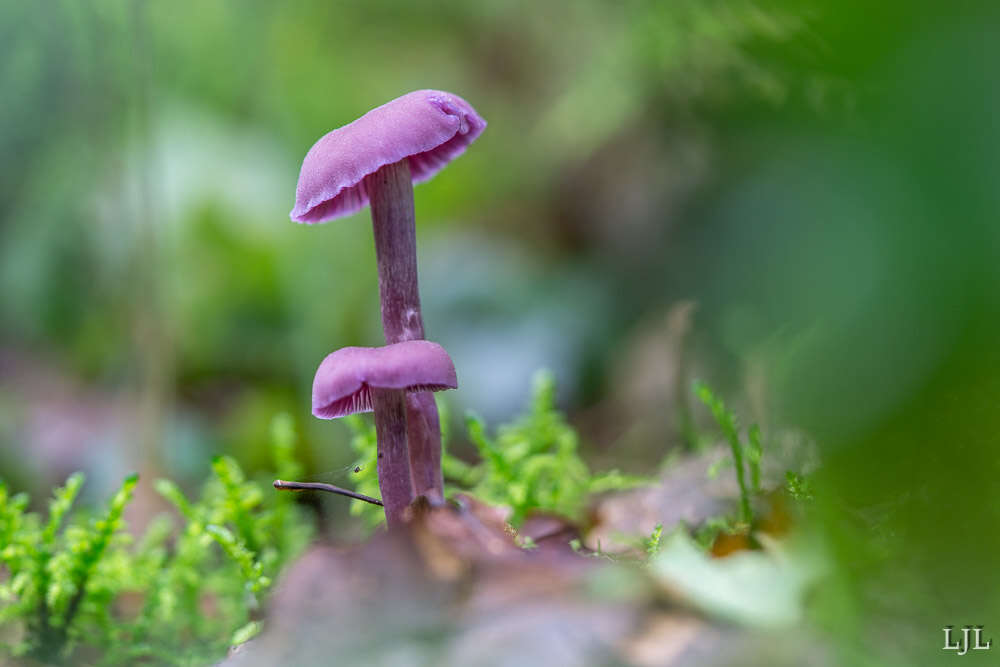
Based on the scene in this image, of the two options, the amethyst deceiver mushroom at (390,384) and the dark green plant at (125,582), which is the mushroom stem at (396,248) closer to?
the amethyst deceiver mushroom at (390,384)

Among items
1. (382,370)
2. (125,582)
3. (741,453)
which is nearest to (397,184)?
(382,370)

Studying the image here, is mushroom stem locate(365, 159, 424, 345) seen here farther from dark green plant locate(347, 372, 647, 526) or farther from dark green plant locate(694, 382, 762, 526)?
dark green plant locate(694, 382, 762, 526)

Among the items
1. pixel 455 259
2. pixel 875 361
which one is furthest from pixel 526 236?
pixel 875 361

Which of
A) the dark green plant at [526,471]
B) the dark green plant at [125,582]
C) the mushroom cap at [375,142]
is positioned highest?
the mushroom cap at [375,142]

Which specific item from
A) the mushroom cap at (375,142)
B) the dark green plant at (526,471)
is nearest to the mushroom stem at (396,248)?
the mushroom cap at (375,142)

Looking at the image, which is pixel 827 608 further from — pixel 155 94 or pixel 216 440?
pixel 155 94

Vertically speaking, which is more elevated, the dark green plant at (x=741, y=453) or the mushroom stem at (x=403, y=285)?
the mushroom stem at (x=403, y=285)

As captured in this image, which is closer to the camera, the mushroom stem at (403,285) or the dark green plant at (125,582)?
the mushroom stem at (403,285)
